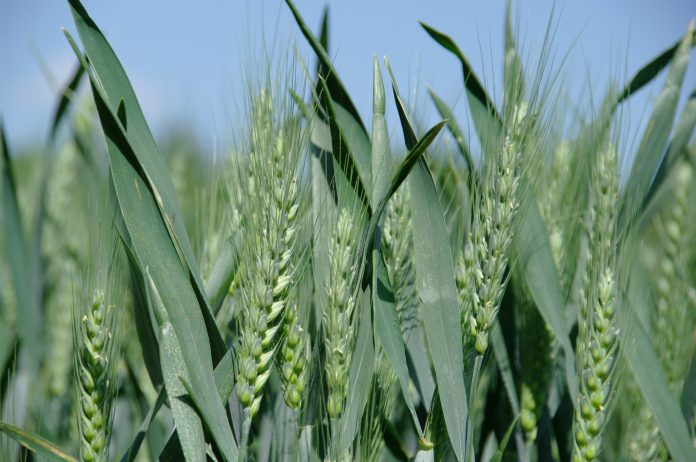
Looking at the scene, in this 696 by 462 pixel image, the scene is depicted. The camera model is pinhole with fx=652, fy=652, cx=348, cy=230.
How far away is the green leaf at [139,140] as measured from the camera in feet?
2.06

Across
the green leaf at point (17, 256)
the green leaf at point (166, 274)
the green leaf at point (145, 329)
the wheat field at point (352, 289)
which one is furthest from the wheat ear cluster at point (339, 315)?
the green leaf at point (17, 256)

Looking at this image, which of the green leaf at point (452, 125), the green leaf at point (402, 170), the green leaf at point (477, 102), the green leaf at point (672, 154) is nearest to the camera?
the green leaf at point (402, 170)

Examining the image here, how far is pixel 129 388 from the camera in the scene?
106 centimetres

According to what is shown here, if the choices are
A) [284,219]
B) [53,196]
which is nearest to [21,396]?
[53,196]

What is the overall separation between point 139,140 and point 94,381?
24 centimetres

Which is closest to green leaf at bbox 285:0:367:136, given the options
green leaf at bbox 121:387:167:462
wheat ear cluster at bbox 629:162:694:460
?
green leaf at bbox 121:387:167:462

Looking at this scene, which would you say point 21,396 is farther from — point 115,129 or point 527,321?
point 527,321

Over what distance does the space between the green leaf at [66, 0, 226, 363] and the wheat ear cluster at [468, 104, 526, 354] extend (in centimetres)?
26

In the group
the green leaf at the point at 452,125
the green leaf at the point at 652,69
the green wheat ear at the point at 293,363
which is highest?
the green leaf at the point at 652,69

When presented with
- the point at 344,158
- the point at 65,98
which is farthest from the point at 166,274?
the point at 65,98

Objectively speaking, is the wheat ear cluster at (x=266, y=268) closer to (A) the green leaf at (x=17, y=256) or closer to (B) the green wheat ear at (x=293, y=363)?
(B) the green wheat ear at (x=293, y=363)

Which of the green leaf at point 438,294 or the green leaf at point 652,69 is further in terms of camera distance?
the green leaf at point 652,69

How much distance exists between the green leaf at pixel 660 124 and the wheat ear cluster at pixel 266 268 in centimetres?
52

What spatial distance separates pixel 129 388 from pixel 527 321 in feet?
2.10
